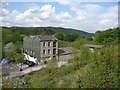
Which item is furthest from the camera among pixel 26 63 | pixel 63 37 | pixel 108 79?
pixel 63 37

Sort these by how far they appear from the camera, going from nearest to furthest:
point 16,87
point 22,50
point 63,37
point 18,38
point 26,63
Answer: point 16,87
point 26,63
point 22,50
point 18,38
point 63,37

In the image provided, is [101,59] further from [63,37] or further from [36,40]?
[63,37]

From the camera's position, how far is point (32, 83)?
6.97ft

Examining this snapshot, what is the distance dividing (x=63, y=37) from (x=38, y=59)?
325 inches

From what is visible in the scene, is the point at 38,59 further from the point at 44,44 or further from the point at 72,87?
the point at 72,87

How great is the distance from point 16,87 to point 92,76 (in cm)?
74

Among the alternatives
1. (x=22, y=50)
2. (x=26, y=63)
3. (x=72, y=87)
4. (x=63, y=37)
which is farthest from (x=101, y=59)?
(x=63, y=37)

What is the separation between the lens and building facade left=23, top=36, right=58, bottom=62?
11891mm

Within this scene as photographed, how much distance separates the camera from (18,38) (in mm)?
14836

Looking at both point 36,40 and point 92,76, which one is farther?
point 36,40

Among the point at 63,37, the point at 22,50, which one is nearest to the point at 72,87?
the point at 22,50

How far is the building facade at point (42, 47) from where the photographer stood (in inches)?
468

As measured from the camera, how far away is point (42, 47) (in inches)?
470

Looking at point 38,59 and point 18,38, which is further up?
point 18,38
